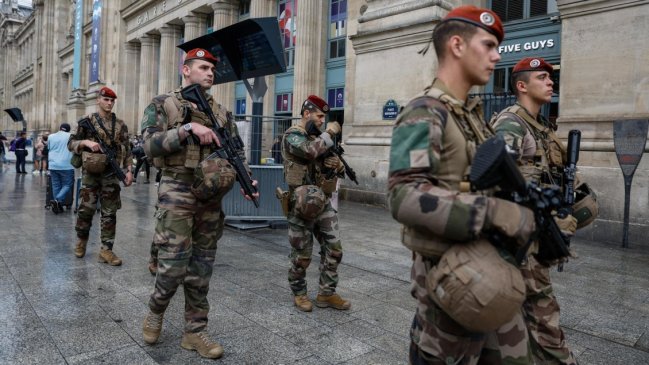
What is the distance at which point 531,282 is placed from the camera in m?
2.66

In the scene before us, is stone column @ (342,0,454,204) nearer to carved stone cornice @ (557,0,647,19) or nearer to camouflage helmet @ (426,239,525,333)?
carved stone cornice @ (557,0,647,19)

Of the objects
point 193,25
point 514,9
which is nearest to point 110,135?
point 514,9

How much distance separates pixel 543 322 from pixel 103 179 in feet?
17.0

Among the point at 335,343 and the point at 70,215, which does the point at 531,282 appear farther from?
the point at 70,215

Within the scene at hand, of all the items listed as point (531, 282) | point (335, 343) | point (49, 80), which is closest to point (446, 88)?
point (531, 282)

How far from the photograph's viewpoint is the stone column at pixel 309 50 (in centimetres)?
1565

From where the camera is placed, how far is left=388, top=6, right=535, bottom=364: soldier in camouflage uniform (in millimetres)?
1683

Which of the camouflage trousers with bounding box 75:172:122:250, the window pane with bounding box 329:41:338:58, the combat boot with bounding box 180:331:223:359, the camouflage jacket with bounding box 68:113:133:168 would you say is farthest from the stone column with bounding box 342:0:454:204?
the combat boot with bounding box 180:331:223:359

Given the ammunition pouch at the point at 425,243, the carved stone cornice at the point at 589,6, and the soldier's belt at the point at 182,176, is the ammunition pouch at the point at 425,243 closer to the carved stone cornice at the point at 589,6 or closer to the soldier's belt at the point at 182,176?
the soldier's belt at the point at 182,176

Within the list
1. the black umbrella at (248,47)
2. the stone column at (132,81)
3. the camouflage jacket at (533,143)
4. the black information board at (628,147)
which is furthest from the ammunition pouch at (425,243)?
the stone column at (132,81)

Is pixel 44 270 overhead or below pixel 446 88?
below

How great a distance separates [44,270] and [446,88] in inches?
201

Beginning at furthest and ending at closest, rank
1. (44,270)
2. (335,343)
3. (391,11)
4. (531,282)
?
(391,11), (44,270), (335,343), (531,282)

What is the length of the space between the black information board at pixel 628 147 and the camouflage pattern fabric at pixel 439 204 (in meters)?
6.38
